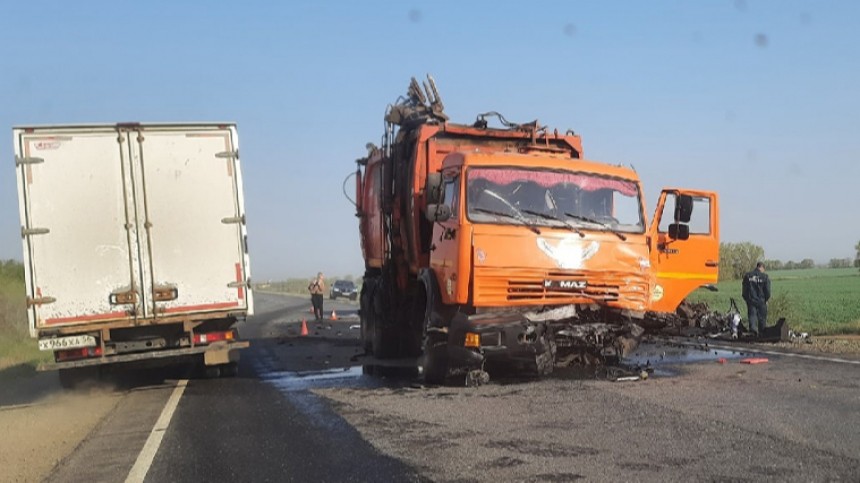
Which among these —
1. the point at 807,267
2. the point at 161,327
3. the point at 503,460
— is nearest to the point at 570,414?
the point at 503,460

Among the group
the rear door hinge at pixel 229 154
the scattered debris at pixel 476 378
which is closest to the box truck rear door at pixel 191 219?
the rear door hinge at pixel 229 154

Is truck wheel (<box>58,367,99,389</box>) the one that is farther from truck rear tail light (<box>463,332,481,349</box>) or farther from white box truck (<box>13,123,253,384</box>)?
truck rear tail light (<box>463,332,481,349</box>)

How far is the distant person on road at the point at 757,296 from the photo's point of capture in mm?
17047

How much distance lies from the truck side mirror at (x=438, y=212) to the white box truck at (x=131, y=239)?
9.70ft

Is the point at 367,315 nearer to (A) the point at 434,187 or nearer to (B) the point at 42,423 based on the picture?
(A) the point at 434,187

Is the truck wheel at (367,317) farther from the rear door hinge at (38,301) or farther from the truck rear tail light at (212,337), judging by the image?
the rear door hinge at (38,301)

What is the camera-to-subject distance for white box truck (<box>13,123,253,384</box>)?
10609 mm

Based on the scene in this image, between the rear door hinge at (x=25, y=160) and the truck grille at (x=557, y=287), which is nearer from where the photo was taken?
the truck grille at (x=557, y=287)

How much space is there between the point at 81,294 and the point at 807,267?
328 ft

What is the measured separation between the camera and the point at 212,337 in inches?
460

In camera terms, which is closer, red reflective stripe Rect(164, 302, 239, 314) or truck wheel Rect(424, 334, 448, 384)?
truck wheel Rect(424, 334, 448, 384)

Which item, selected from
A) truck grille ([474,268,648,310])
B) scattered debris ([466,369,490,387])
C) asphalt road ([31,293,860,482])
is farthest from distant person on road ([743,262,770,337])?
scattered debris ([466,369,490,387])

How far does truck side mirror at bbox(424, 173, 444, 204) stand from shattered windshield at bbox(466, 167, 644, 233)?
0.46 m

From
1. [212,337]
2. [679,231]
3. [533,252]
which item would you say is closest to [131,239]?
[212,337]
